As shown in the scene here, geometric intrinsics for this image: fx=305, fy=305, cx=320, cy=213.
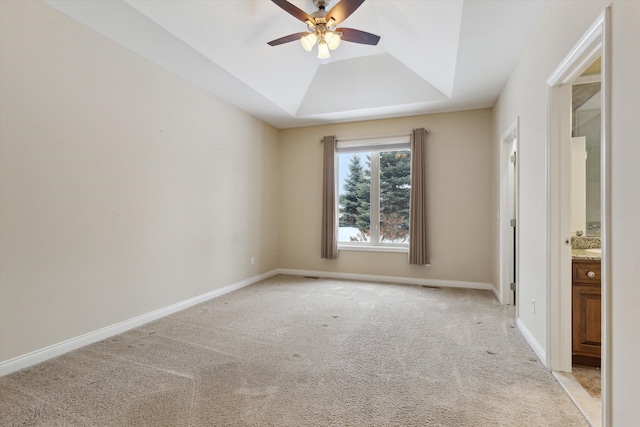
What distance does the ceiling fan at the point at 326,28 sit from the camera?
8.60ft

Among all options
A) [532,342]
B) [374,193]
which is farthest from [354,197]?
[532,342]

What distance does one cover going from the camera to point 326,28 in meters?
2.82

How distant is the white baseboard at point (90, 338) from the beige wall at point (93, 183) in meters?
0.05

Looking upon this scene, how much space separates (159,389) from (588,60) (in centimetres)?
344

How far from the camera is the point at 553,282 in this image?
2250 mm

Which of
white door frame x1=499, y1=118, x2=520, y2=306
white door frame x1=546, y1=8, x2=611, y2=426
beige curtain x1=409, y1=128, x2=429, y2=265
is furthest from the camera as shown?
beige curtain x1=409, y1=128, x2=429, y2=265

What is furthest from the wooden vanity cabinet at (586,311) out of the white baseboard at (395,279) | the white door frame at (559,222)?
the white baseboard at (395,279)

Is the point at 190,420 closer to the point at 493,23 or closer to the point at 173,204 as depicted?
the point at 173,204

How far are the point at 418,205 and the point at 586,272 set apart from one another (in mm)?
2757

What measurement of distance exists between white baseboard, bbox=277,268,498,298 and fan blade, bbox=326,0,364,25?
3912 millimetres

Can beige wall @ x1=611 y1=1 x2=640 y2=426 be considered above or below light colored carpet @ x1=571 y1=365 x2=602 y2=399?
above

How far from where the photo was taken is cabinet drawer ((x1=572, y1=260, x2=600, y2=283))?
7.38 feet

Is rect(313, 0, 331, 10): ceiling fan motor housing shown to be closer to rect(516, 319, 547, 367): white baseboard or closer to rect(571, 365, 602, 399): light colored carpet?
rect(516, 319, 547, 367): white baseboard

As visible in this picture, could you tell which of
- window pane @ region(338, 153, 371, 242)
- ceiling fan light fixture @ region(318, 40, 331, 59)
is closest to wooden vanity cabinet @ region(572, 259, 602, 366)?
ceiling fan light fixture @ region(318, 40, 331, 59)
